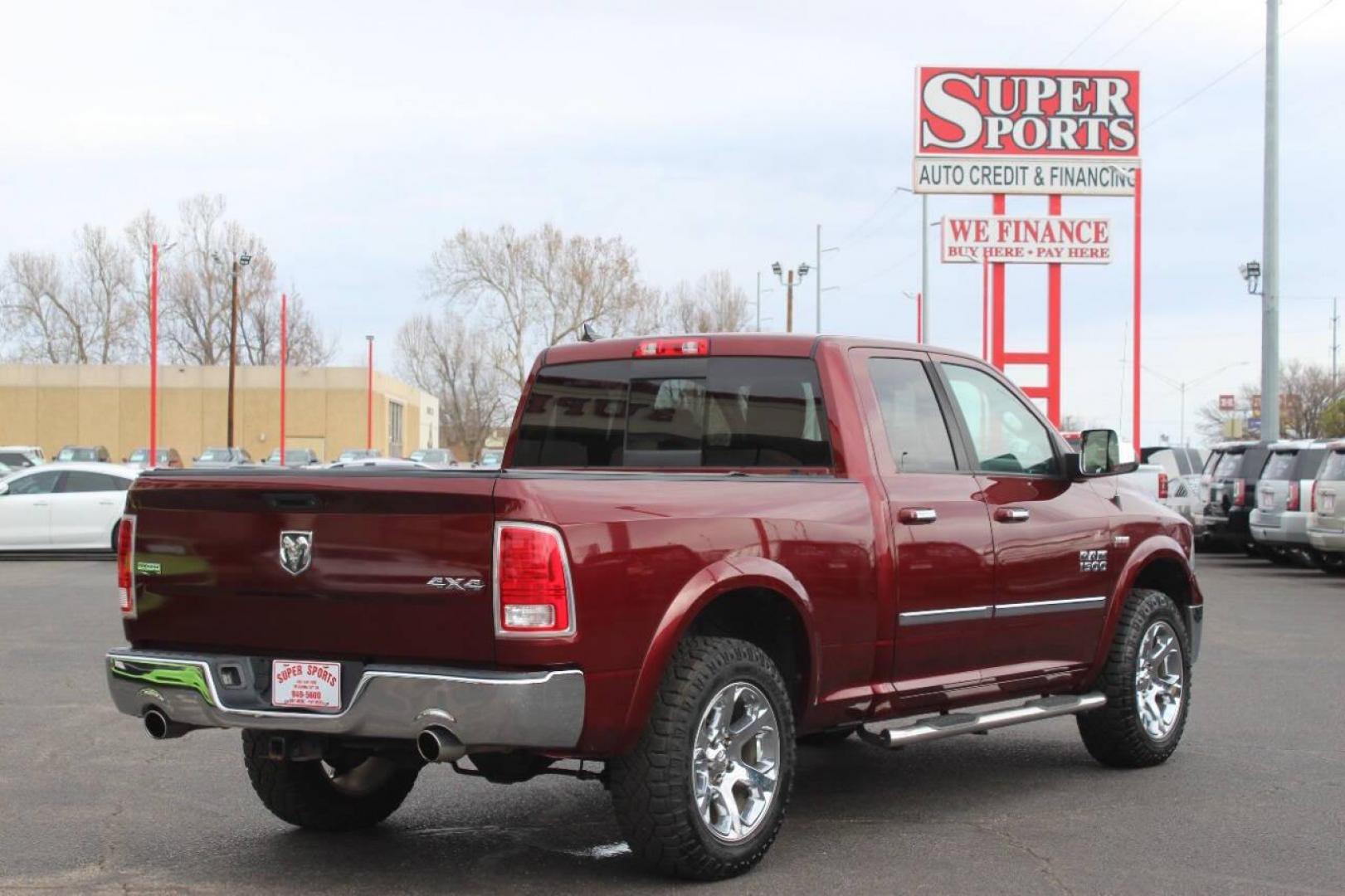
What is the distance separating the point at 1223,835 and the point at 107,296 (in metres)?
99.7

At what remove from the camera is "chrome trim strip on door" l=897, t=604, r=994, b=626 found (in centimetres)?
679

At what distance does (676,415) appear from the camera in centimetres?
736

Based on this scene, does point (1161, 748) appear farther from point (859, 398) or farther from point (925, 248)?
point (925, 248)

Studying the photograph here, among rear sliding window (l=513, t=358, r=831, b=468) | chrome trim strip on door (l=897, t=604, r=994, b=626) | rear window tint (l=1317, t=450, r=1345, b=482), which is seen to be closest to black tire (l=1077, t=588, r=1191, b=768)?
chrome trim strip on door (l=897, t=604, r=994, b=626)

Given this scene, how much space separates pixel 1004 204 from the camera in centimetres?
3325

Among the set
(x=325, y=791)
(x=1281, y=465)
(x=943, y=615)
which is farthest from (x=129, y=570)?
(x=1281, y=465)

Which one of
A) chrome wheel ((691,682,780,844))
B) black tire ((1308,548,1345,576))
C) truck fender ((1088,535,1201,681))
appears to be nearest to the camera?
chrome wheel ((691,682,780,844))

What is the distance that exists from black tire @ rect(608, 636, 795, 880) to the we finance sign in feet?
90.0

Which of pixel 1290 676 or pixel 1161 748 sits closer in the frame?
pixel 1161 748

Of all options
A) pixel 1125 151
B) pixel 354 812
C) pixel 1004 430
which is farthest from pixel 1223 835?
pixel 1125 151

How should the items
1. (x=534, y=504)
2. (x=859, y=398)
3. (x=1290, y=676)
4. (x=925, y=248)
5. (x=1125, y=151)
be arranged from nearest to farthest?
(x=534, y=504), (x=859, y=398), (x=1290, y=676), (x=1125, y=151), (x=925, y=248)

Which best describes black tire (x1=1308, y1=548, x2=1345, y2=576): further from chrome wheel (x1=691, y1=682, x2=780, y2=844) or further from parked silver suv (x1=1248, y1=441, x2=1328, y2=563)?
chrome wheel (x1=691, y1=682, x2=780, y2=844)

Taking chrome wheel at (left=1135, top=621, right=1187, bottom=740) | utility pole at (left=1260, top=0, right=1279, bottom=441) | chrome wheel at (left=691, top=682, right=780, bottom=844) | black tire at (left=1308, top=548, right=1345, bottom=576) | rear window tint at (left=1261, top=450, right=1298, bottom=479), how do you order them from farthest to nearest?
utility pole at (left=1260, top=0, right=1279, bottom=441)
black tire at (left=1308, top=548, right=1345, bottom=576)
rear window tint at (left=1261, top=450, right=1298, bottom=479)
chrome wheel at (left=1135, top=621, right=1187, bottom=740)
chrome wheel at (left=691, top=682, right=780, bottom=844)

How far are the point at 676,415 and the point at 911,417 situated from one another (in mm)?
1040
